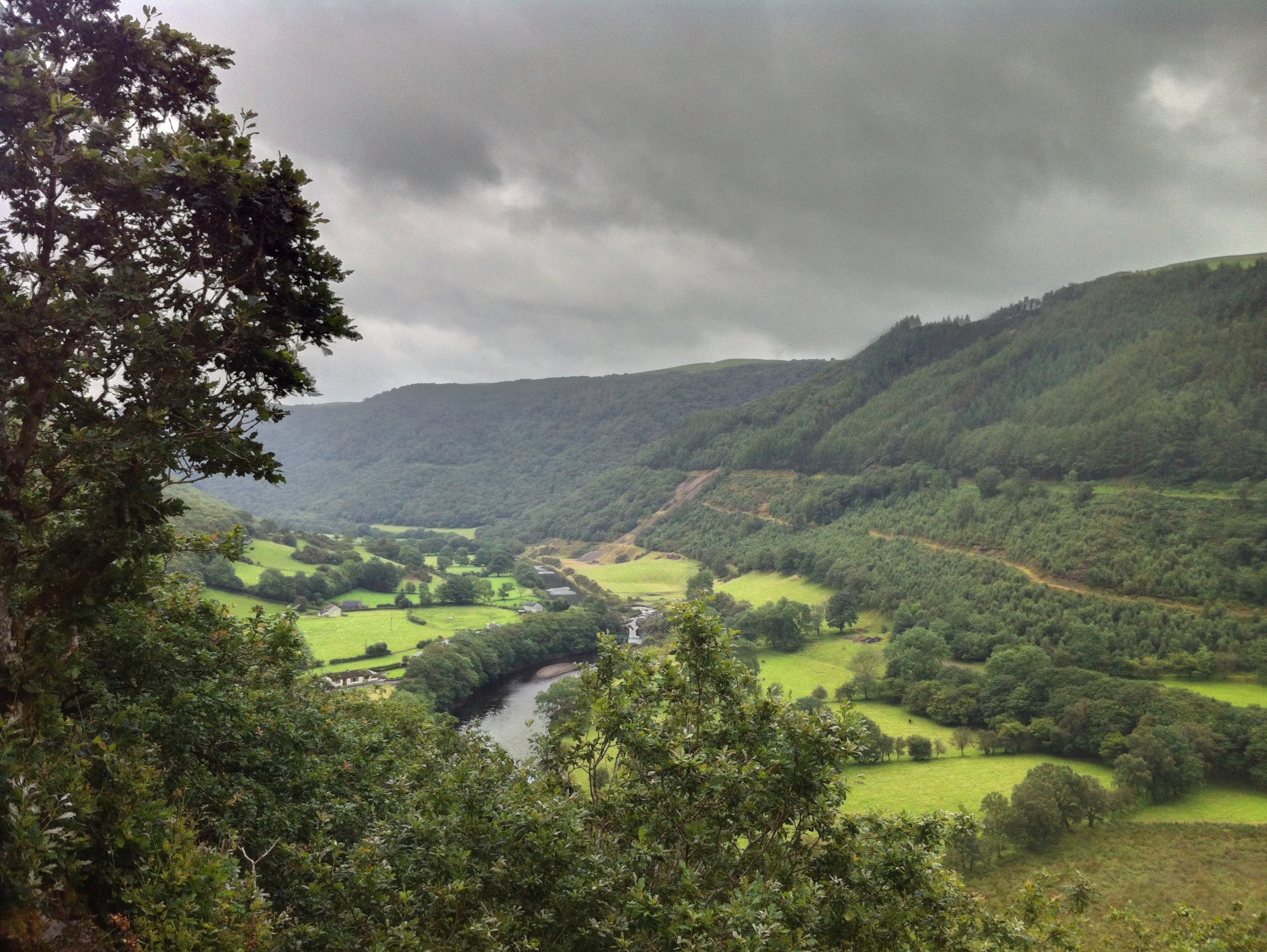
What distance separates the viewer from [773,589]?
10788 cm

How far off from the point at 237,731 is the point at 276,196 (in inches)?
342

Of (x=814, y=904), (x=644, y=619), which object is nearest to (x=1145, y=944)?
(x=814, y=904)

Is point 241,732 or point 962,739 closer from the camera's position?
point 241,732

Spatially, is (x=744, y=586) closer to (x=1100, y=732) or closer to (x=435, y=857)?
(x=1100, y=732)

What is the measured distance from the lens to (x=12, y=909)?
16.5 feet

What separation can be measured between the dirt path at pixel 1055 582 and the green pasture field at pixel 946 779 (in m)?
30.9

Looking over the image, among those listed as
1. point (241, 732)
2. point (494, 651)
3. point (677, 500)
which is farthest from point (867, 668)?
point (677, 500)

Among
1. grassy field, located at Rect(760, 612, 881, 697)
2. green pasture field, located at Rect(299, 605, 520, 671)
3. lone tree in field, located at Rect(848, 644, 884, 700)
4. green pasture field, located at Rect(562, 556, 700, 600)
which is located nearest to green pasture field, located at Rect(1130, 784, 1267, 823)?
lone tree in field, located at Rect(848, 644, 884, 700)

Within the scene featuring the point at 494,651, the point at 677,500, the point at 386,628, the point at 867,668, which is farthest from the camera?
the point at 677,500

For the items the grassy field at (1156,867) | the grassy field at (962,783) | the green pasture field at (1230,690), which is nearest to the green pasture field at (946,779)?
the grassy field at (962,783)

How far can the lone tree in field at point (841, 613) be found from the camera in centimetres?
8669

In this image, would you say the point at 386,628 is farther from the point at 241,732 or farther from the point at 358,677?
the point at 241,732

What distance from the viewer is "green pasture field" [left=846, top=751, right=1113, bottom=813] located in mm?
40312

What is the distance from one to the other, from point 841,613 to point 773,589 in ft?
70.3
